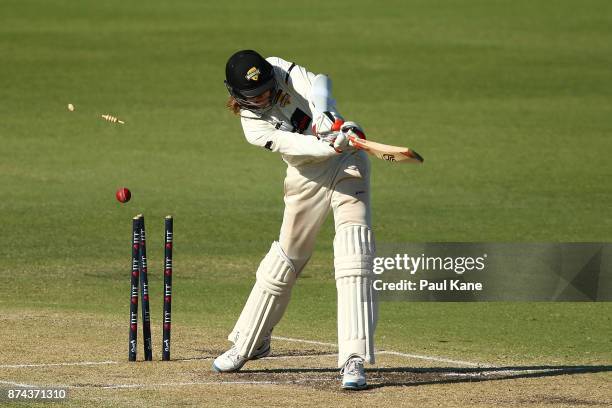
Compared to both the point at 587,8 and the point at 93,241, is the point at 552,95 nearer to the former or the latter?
the point at 587,8

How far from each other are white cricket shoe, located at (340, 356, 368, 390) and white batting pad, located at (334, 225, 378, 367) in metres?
0.04

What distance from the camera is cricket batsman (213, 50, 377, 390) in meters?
7.92

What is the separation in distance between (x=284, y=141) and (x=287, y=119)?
0.33 meters

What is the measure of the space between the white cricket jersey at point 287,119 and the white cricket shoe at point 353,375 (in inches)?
44.0

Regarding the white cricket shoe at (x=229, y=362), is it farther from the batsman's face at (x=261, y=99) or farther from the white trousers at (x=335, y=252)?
the batsman's face at (x=261, y=99)

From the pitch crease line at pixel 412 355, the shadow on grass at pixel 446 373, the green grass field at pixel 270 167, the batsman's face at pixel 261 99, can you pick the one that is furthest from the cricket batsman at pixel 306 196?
the pitch crease line at pixel 412 355

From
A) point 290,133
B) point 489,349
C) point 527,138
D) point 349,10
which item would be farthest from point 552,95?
point 290,133

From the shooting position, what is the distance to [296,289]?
12555 mm

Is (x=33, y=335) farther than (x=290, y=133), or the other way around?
(x=33, y=335)

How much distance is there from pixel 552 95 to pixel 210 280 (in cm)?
1366

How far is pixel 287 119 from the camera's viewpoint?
8312 millimetres

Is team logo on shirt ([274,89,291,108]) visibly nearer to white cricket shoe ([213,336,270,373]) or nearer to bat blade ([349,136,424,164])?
bat blade ([349,136,424,164])

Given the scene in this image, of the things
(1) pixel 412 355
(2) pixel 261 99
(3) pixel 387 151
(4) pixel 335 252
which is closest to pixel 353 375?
(4) pixel 335 252

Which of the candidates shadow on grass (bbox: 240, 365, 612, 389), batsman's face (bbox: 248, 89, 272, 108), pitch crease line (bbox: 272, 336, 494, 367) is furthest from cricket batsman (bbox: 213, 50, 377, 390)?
pitch crease line (bbox: 272, 336, 494, 367)
